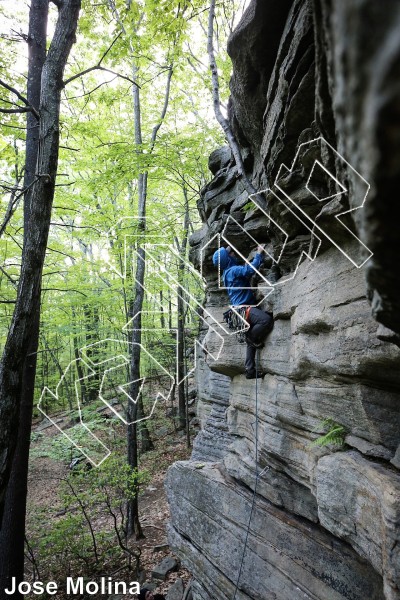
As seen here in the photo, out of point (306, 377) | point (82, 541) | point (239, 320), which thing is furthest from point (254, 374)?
point (82, 541)

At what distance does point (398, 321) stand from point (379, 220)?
109 centimetres

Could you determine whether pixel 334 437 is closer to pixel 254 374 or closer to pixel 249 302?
pixel 254 374

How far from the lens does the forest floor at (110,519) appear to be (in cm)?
928

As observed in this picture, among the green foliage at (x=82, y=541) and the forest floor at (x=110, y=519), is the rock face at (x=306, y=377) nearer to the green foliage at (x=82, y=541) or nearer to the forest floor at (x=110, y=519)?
the green foliage at (x=82, y=541)

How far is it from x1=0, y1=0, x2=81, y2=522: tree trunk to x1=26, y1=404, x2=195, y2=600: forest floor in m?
4.93

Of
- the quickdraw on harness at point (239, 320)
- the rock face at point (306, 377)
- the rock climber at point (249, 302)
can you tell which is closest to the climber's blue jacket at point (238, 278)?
the rock climber at point (249, 302)

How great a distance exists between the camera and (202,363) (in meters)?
12.4

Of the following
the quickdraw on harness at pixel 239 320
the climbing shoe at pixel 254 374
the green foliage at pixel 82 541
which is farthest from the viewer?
the green foliage at pixel 82 541

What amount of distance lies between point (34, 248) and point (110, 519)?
11.1 metres

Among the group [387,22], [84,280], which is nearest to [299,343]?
[387,22]

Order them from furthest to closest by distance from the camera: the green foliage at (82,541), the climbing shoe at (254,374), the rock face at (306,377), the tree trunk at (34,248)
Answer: the green foliage at (82,541) → the climbing shoe at (254,374) → the tree trunk at (34,248) → the rock face at (306,377)

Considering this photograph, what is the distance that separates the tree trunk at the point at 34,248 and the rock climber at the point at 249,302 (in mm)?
3112

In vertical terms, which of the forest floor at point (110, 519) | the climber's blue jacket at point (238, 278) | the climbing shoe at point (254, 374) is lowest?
the forest floor at point (110, 519)

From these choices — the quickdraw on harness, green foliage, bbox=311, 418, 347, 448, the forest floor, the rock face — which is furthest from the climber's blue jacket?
the forest floor
